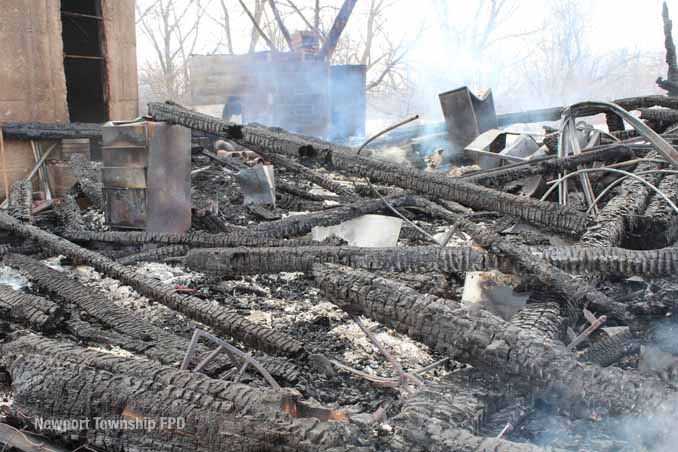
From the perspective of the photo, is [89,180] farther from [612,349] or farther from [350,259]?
[612,349]

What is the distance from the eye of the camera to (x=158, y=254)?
4.68 metres

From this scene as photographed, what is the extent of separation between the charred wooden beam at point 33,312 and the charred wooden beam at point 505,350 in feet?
6.24

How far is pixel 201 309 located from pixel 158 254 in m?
1.60

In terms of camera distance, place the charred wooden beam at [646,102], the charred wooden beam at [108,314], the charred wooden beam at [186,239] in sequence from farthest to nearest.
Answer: the charred wooden beam at [646,102]
the charred wooden beam at [186,239]
the charred wooden beam at [108,314]

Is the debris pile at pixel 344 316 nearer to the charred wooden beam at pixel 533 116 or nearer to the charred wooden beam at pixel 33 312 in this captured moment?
the charred wooden beam at pixel 33 312

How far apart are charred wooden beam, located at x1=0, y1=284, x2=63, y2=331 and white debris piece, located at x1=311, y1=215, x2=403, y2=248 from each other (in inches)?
90.6

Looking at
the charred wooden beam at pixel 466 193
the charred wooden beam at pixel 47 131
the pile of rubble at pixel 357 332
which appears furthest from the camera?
the charred wooden beam at pixel 47 131

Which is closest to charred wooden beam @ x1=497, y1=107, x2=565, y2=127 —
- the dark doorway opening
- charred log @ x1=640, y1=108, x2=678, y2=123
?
charred log @ x1=640, y1=108, x2=678, y2=123

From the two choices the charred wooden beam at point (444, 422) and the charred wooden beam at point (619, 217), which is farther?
the charred wooden beam at point (619, 217)

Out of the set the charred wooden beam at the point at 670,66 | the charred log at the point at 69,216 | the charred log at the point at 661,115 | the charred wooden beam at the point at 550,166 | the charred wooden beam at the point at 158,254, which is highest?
the charred wooden beam at the point at 670,66

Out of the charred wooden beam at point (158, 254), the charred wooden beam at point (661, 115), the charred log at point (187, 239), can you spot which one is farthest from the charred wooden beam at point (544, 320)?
the charred wooden beam at point (661, 115)

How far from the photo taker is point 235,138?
4777mm

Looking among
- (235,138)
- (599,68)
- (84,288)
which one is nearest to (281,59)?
(235,138)

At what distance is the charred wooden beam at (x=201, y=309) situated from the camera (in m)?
2.98
